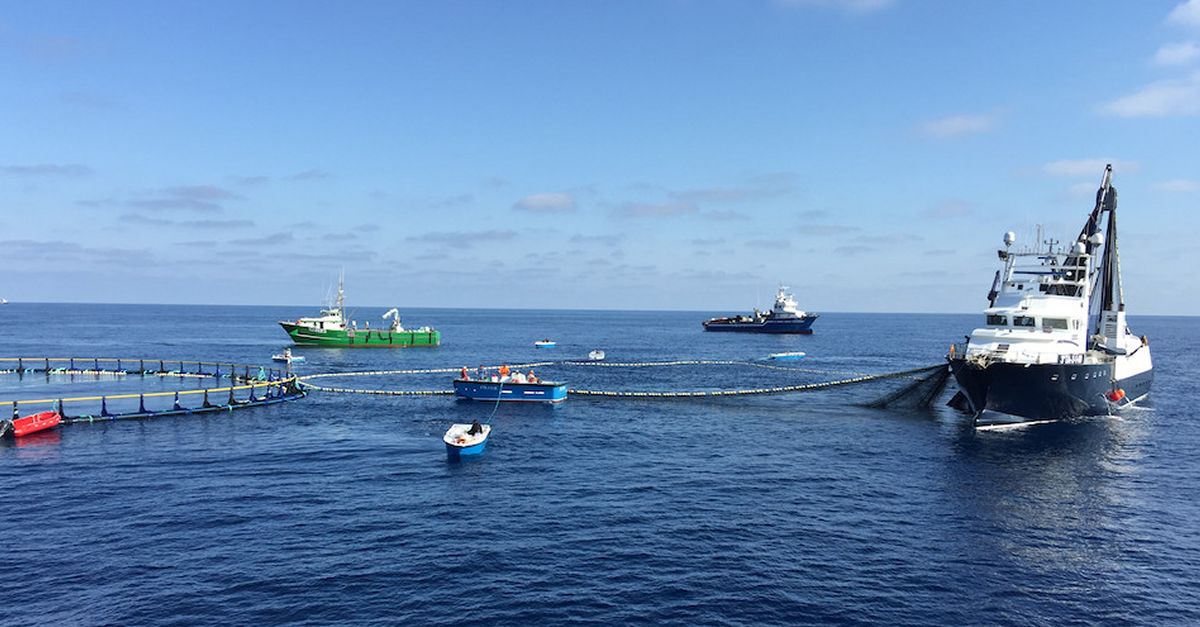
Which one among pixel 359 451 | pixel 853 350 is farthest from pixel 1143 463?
pixel 853 350

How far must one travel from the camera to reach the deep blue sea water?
91.5 feet

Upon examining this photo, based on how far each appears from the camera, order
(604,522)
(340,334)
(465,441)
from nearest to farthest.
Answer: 1. (604,522)
2. (465,441)
3. (340,334)

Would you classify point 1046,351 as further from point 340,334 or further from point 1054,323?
point 340,334

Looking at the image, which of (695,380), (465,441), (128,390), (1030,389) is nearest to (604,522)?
(465,441)

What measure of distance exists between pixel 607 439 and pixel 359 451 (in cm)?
1961

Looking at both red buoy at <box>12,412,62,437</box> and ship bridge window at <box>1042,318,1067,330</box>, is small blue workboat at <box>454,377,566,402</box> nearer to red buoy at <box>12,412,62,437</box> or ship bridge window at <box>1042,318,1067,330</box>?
red buoy at <box>12,412,62,437</box>

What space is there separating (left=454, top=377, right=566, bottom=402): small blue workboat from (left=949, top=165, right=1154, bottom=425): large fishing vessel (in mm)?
38802

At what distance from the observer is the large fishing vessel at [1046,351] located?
60438mm

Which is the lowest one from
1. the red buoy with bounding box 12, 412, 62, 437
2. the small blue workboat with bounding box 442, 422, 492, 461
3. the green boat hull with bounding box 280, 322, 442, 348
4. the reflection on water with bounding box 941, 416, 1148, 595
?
the reflection on water with bounding box 941, 416, 1148, 595

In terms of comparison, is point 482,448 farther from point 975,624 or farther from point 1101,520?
point 1101,520

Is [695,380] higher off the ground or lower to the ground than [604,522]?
higher

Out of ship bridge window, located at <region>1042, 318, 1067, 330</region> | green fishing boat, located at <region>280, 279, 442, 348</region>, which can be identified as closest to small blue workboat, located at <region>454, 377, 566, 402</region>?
ship bridge window, located at <region>1042, 318, 1067, 330</region>

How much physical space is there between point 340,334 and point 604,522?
129451 millimetres

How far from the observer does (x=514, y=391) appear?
251ft
